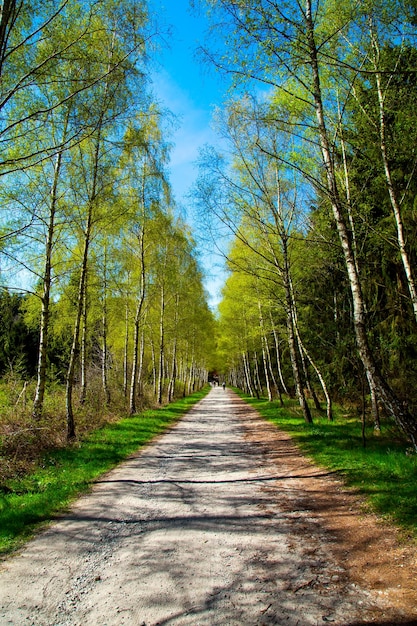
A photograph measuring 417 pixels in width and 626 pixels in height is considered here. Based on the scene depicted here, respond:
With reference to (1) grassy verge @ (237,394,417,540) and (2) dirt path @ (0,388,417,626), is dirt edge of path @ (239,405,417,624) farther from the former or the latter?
(1) grassy verge @ (237,394,417,540)

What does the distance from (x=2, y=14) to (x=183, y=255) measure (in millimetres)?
20057

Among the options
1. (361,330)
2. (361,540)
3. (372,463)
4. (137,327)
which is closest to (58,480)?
(361,540)

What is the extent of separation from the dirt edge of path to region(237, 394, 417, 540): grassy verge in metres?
0.18

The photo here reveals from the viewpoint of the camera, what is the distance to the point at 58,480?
6336 millimetres

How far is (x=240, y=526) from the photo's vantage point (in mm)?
4316

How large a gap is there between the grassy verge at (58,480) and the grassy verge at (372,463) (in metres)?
4.21

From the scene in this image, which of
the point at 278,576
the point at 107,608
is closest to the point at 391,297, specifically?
the point at 278,576

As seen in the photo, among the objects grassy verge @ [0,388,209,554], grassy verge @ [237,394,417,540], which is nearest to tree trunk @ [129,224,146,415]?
grassy verge @ [0,388,209,554]

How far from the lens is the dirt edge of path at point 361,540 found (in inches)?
117

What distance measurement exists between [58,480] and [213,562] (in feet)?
12.9

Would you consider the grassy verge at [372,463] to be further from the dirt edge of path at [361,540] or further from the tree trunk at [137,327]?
the tree trunk at [137,327]

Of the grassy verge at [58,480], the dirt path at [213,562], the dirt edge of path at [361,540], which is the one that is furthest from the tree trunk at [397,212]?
the grassy verge at [58,480]

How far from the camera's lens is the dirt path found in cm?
275

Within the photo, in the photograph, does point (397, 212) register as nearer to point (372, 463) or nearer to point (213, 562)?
point (372, 463)
